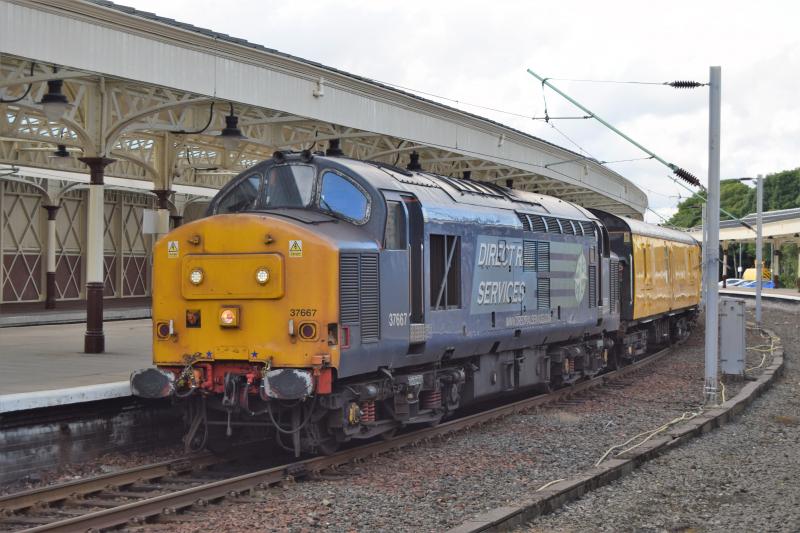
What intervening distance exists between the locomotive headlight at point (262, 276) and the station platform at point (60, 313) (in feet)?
62.2

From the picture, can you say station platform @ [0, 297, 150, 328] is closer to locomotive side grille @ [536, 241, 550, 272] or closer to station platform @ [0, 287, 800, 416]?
station platform @ [0, 287, 800, 416]

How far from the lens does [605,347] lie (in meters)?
21.0

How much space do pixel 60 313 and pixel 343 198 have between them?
2225cm

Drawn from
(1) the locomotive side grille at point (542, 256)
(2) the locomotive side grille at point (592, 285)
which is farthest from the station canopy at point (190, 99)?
(2) the locomotive side grille at point (592, 285)

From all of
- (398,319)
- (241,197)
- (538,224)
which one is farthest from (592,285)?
(241,197)

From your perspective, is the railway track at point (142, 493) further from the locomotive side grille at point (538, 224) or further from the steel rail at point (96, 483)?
the locomotive side grille at point (538, 224)

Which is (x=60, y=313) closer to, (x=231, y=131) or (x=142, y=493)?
(x=231, y=131)

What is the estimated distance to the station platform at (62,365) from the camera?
11.5 m

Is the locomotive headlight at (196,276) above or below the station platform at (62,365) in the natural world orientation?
above

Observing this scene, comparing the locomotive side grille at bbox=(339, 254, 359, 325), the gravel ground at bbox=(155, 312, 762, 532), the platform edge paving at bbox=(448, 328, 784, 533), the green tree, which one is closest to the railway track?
the gravel ground at bbox=(155, 312, 762, 532)

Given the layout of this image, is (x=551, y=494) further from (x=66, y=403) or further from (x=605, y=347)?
(x=605, y=347)

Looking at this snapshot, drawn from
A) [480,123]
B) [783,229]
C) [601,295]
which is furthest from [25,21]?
[783,229]

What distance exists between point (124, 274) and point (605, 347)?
28590 millimetres

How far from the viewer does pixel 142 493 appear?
33.1ft
